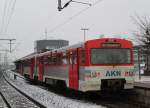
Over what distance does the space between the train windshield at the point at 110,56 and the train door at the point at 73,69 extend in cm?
114

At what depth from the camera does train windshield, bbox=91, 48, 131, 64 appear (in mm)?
16906

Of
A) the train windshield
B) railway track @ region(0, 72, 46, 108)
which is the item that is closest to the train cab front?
the train windshield

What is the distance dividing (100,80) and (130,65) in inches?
68.9

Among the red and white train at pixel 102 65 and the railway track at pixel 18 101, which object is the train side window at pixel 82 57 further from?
the railway track at pixel 18 101

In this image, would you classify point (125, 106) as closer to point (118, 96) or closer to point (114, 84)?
point (114, 84)

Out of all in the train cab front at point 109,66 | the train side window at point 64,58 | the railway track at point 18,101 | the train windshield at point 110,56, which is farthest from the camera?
the train side window at point 64,58

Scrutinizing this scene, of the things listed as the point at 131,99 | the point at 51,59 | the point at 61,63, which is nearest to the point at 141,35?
the point at 51,59

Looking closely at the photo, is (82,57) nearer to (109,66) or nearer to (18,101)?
(109,66)

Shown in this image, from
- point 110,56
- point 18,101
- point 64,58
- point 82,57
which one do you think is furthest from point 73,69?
point 18,101

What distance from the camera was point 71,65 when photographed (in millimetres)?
18672

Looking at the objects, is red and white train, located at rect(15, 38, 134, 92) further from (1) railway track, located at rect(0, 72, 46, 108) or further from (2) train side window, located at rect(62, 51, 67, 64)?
(1) railway track, located at rect(0, 72, 46, 108)

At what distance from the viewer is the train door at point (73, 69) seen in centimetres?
1777

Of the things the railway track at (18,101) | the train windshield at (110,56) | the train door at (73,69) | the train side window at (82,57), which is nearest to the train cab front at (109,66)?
the train windshield at (110,56)

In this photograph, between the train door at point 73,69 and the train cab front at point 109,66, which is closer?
the train cab front at point 109,66
